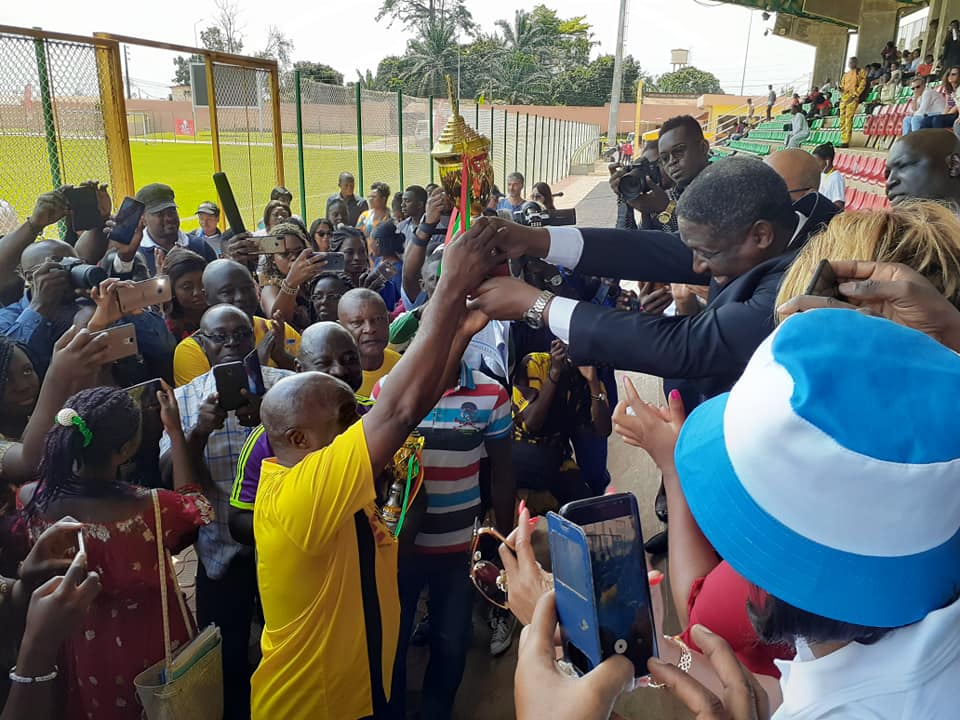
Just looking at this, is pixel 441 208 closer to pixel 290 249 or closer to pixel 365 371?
pixel 290 249

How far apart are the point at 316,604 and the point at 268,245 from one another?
9.04ft

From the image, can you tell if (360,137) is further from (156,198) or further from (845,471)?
(845,471)

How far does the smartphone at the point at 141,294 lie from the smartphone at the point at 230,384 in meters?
0.57

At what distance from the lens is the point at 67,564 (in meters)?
2.05

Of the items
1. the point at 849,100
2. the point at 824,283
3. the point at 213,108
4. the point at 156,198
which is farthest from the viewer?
the point at 849,100

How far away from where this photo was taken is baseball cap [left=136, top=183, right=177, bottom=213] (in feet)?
17.0

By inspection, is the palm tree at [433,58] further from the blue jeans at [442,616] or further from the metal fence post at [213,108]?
the blue jeans at [442,616]

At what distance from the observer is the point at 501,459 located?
119 inches

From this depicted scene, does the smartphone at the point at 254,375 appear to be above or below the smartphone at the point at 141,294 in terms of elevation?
below

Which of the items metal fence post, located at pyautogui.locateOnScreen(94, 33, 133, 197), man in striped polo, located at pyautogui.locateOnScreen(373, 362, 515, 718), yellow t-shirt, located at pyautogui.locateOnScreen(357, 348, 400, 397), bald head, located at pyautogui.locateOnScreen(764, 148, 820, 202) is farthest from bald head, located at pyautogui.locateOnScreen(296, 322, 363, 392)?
metal fence post, located at pyautogui.locateOnScreen(94, 33, 133, 197)

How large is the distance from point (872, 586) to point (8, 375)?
9.48 feet

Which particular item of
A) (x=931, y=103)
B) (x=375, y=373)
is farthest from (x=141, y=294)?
(x=931, y=103)

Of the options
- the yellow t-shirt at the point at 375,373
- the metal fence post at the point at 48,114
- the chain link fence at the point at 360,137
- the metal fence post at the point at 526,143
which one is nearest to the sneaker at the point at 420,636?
the yellow t-shirt at the point at 375,373

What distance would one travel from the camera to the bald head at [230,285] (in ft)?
12.8
